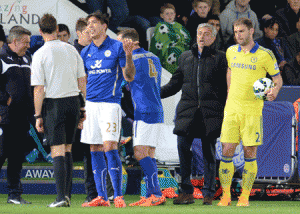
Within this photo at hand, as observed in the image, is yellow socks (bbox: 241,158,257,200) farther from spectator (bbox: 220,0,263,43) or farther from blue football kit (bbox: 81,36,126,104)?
spectator (bbox: 220,0,263,43)

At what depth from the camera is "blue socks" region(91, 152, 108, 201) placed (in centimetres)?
668

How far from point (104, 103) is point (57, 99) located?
62 cm

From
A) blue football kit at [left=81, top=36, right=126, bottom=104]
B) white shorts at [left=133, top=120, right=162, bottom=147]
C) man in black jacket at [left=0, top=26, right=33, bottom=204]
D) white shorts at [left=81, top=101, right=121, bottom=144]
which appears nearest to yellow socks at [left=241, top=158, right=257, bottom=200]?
white shorts at [left=133, top=120, right=162, bottom=147]

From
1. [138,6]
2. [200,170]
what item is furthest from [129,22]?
[200,170]

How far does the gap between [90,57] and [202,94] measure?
1421 mm

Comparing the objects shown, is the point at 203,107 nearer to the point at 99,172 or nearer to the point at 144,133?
the point at 144,133

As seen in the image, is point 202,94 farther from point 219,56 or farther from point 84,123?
point 84,123

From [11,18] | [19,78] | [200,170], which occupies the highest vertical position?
[11,18]

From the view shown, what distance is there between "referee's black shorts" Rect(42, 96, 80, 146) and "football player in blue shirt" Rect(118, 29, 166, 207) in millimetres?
952

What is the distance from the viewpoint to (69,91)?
6.29 m

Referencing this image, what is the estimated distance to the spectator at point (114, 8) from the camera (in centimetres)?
1050

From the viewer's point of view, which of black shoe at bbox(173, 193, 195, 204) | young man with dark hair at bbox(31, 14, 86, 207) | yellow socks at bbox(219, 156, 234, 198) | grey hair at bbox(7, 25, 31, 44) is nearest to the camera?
young man with dark hair at bbox(31, 14, 86, 207)

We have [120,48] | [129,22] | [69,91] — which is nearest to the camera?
[69,91]

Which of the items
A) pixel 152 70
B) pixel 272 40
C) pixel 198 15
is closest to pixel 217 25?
pixel 198 15
